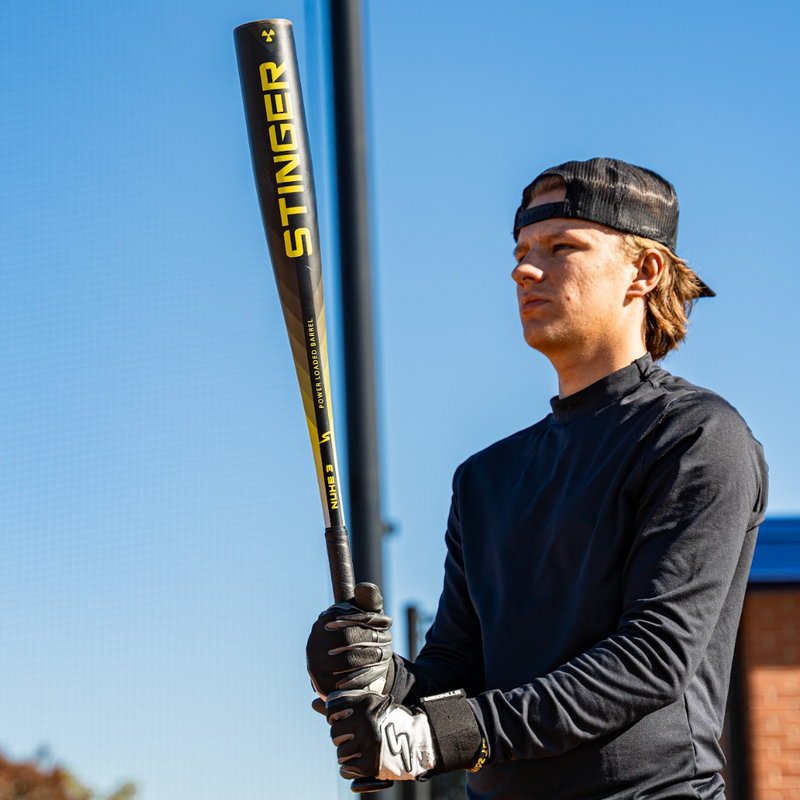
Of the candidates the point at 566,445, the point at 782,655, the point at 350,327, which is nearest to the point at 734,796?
the point at 782,655

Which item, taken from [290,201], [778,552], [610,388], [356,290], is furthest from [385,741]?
[778,552]

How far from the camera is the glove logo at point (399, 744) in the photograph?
2250 millimetres

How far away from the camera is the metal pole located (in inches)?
144

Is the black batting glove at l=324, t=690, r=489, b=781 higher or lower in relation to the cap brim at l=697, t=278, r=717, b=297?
lower

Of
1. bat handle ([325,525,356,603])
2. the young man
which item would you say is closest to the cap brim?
the young man

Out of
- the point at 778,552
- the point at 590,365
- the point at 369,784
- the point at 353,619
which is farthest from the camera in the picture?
the point at 778,552

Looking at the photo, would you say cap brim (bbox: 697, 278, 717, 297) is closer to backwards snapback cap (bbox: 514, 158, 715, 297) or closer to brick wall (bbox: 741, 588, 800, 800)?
backwards snapback cap (bbox: 514, 158, 715, 297)

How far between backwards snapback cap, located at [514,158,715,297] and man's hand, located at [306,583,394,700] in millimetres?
1003

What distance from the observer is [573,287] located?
8.95ft

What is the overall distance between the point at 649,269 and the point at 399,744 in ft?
4.14

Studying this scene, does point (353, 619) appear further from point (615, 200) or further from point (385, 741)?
point (615, 200)

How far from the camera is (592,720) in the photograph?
7.34ft

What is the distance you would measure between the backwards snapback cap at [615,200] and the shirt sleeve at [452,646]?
2.33ft

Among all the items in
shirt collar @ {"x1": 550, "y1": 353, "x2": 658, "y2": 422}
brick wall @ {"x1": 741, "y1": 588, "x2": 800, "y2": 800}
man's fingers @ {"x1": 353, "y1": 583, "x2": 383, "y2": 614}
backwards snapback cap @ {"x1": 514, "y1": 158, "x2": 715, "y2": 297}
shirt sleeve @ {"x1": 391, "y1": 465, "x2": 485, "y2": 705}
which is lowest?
brick wall @ {"x1": 741, "y1": 588, "x2": 800, "y2": 800}
